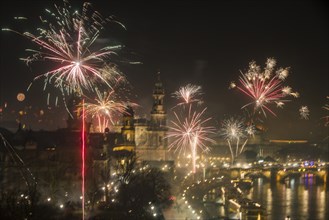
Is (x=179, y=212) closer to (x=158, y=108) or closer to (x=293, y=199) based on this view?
(x=293, y=199)

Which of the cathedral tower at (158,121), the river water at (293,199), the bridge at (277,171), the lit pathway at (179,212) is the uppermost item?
the cathedral tower at (158,121)

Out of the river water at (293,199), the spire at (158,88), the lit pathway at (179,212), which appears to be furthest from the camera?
the spire at (158,88)

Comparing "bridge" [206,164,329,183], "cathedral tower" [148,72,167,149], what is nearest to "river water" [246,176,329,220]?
"bridge" [206,164,329,183]

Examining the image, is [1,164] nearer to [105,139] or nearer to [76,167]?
[76,167]

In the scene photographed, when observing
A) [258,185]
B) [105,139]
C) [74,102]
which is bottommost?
[258,185]

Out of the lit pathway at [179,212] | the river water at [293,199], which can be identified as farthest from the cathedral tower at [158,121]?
the lit pathway at [179,212]

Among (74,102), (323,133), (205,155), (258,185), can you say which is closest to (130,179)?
(74,102)

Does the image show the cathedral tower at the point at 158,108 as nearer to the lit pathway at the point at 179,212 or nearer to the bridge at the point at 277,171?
the bridge at the point at 277,171

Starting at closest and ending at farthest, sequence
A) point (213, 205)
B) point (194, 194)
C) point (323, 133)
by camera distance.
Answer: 1. point (213, 205)
2. point (194, 194)
3. point (323, 133)

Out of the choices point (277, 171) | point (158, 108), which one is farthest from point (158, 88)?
point (277, 171)

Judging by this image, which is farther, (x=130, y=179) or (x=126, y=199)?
(x=130, y=179)
